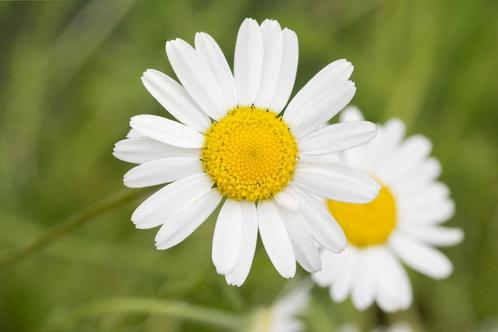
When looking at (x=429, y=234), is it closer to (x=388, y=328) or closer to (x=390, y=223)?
(x=390, y=223)

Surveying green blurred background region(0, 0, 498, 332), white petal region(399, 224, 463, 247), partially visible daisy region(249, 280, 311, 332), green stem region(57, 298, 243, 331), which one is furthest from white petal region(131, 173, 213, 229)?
green blurred background region(0, 0, 498, 332)

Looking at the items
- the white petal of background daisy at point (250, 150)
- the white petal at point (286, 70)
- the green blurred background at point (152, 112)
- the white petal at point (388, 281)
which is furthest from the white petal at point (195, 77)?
the green blurred background at point (152, 112)

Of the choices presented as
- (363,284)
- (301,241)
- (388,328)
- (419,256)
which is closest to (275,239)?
(301,241)

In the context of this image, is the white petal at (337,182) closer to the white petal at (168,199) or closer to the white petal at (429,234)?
the white petal at (168,199)

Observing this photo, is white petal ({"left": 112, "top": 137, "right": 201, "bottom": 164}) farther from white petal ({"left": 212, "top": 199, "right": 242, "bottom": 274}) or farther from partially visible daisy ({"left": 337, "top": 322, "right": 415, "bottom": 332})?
partially visible daisy ({"left": 337, "top": 322, "right": 415, "bottom": 332})

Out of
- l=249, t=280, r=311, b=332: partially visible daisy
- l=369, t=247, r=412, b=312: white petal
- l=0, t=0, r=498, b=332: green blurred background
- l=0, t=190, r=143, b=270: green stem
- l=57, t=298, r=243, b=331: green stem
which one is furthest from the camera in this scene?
l=0, t=0, r=498, b=332: green blurred background
